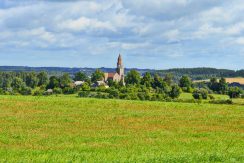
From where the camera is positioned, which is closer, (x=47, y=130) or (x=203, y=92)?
(x=47, y=130)

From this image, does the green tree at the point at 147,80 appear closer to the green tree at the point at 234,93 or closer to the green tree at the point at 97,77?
the green tree at the point at 234,93

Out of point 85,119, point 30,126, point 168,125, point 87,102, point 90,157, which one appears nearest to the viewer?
point 90,157

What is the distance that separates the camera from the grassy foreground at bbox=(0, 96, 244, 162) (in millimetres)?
13719

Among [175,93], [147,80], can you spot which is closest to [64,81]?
[147,80]

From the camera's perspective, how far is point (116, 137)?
2180 cm

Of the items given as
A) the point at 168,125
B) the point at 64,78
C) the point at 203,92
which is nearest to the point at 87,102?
the point at 168,125

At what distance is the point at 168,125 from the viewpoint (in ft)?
93.8

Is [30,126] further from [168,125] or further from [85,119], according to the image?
[168,125]

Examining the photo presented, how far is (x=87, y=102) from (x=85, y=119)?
15053 mm

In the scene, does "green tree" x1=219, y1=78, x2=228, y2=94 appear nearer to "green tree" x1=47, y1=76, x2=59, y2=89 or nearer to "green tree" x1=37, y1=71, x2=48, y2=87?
"green tree" x1=47, y1=76, x2=59, y2=89

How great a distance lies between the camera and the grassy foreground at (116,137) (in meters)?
13.7

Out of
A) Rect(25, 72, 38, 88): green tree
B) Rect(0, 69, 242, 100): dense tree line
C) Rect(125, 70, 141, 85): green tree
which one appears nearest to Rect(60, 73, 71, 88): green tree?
Rect(0, 69, 242, 100): dense tree line

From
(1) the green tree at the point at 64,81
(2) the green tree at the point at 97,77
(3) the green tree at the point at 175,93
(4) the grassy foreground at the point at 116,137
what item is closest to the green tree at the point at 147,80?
(3) the green tree at the point at 175,93

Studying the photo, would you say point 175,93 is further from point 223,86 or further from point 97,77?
point 97,77
